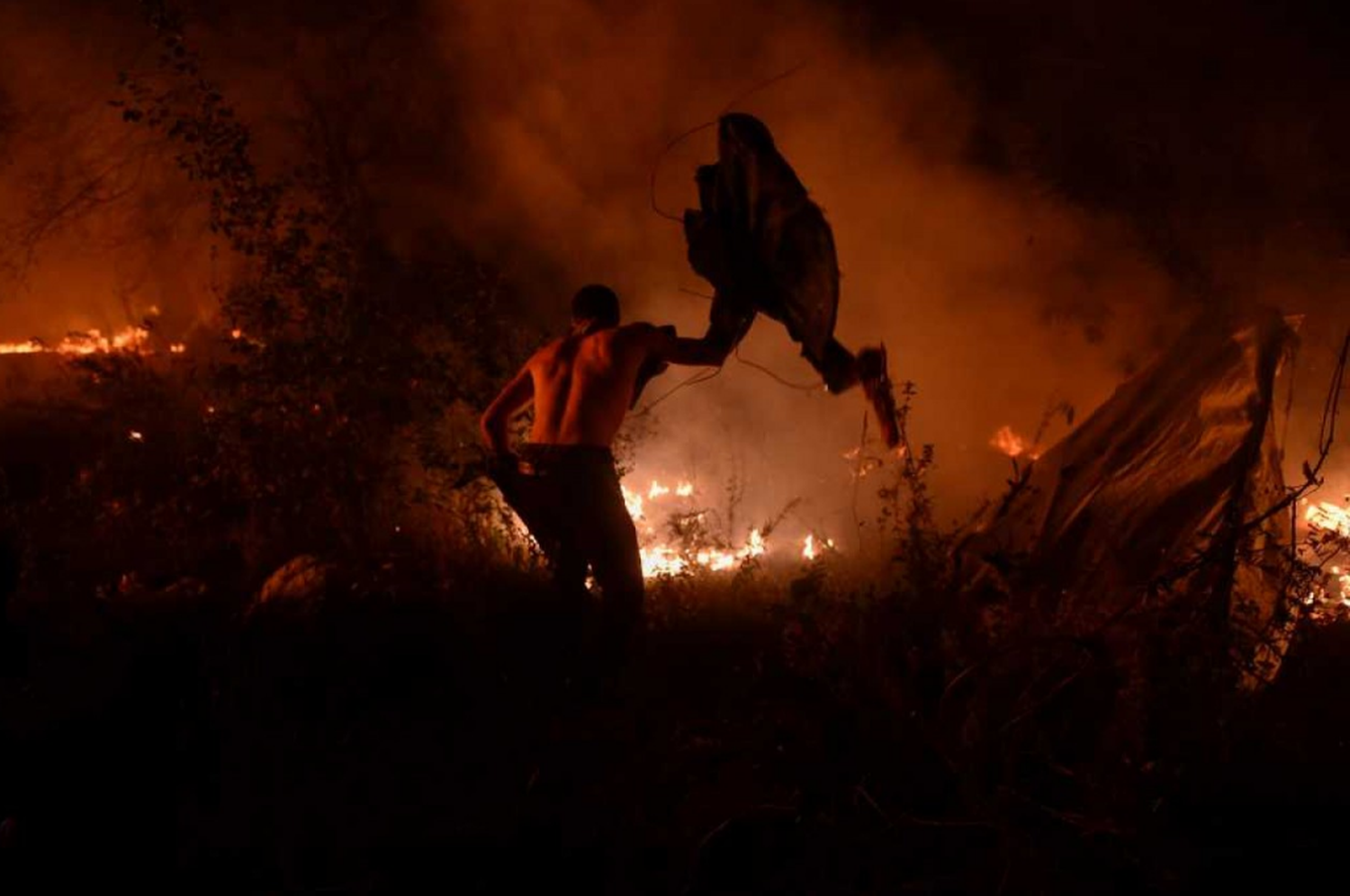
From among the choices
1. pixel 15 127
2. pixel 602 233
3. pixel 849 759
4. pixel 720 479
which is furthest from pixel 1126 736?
pixel 15 127

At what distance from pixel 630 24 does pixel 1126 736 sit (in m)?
7.09

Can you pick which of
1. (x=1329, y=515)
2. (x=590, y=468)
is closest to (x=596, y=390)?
(x=590, y=468)

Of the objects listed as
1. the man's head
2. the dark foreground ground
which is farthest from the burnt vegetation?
the man's head

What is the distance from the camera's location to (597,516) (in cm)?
356

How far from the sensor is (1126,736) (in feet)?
8.43

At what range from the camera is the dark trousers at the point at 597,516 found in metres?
→ 3.54

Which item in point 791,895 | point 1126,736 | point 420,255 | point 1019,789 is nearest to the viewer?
point 791,895

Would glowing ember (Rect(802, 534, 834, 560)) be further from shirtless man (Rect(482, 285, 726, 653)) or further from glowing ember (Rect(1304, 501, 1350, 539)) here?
shirtless man (Rect(482, 285, 726, 653))

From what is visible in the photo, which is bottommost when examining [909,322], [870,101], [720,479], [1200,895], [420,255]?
[1200,895]

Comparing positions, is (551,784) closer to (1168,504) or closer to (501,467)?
(501,467)

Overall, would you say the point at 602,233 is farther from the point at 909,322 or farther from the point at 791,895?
the point at 791,895

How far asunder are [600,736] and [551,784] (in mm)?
303

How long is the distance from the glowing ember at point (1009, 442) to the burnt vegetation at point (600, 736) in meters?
2.26

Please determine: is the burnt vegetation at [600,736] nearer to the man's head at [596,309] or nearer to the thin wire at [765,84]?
the man's head at [596,309]
